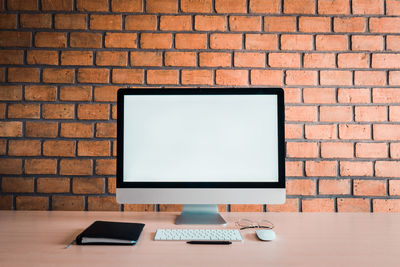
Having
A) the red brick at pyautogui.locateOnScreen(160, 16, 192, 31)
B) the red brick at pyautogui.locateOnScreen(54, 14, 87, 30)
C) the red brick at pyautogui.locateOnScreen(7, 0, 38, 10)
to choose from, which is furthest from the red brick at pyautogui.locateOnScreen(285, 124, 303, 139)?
the red brick at pyautogui.locateOnScreen(7, 0, 38, 10)

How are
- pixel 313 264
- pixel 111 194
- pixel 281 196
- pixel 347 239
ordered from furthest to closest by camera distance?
1. pixel 111 194
2. pixel 281 196
3. pixel 347 239
4. pixel 313 264

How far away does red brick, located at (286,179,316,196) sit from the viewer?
1443 millimetres

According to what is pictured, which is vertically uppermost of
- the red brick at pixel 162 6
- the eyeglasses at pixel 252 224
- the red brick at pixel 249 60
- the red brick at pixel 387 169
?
the red brick at pixel 162 6

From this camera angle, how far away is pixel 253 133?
114 cm

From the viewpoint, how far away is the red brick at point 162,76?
1.45 metres

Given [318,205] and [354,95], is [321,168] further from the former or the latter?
[354,95]

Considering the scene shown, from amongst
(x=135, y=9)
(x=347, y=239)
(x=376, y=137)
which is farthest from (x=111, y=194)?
(x=376, y=137)

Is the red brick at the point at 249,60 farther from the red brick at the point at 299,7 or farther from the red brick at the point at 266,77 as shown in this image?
the red brick at the point at 299,7

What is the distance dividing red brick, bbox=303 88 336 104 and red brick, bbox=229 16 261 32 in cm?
41

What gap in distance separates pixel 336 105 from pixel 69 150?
1.39 m

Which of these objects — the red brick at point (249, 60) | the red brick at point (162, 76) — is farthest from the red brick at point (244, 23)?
the red brick at point (162, 76)

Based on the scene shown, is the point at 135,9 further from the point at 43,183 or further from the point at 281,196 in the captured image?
the point at 281,196

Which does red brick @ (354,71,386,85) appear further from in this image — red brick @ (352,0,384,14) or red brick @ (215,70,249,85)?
red brick @ (215,70,249,85)

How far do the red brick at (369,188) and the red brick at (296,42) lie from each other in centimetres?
74
